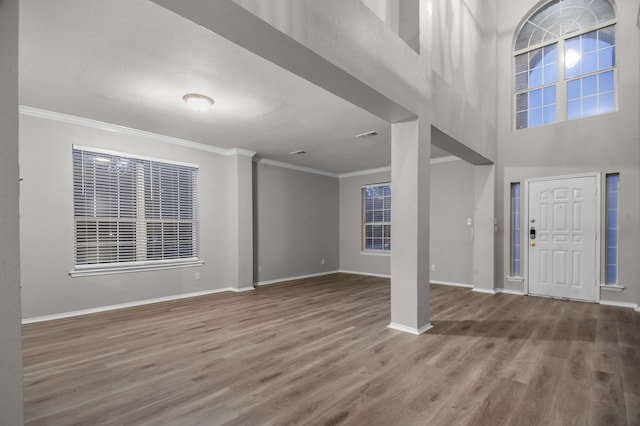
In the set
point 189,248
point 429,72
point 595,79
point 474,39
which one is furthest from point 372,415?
point 595,79

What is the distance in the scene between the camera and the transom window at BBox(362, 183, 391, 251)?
7.70m

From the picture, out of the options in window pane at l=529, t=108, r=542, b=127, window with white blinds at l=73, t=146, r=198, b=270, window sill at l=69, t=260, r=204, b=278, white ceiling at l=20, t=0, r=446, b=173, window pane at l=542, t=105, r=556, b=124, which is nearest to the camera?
white ceiling at l=20, t=0, r=446, b=173

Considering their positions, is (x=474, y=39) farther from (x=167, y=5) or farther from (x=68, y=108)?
(x=68, y=108)

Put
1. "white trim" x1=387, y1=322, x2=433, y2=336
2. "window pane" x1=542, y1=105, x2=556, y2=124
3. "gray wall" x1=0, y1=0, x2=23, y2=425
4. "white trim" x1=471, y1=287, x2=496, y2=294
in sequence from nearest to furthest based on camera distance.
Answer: "gray wall" x1=0, y1=0, x2=23, y2=425 → "white trim" x1=387, y1=322, x2=433, y2=336 → "window pane" x1=542, y1=105, x2=556, y2=124 → "white trim" x1=471, y1=287, x2=496, y2=294

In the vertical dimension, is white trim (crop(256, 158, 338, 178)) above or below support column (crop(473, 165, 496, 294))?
above

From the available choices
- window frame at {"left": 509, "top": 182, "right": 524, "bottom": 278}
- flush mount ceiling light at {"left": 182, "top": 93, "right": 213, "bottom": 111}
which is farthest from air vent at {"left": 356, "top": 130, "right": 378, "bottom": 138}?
window frame at {"left": 509, "top": 182, "right": 524, "bottom": 278}

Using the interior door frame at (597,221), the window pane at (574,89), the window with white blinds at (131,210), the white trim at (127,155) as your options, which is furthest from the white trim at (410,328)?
the window pane at (574,89)

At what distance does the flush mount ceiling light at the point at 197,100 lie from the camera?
137 inches

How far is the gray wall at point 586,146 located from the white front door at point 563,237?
0.22 m

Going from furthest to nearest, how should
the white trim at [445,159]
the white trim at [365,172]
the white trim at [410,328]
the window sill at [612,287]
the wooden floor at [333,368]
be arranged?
the white trim at [365,172] → the white trim at [445,159] → the window sill at [612,287] → the white trim at [410,328] → the wooden floor at [333,368]

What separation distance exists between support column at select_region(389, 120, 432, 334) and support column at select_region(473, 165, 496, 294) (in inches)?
102

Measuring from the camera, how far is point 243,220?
6.02 meters

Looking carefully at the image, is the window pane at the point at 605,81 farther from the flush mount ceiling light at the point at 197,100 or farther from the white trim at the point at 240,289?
the white trim at the point at 240,289

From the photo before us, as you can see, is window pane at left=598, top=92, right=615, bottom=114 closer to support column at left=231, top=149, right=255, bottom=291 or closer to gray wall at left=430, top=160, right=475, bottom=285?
gray wall at left=430, top=160, right=475, bottom=285
